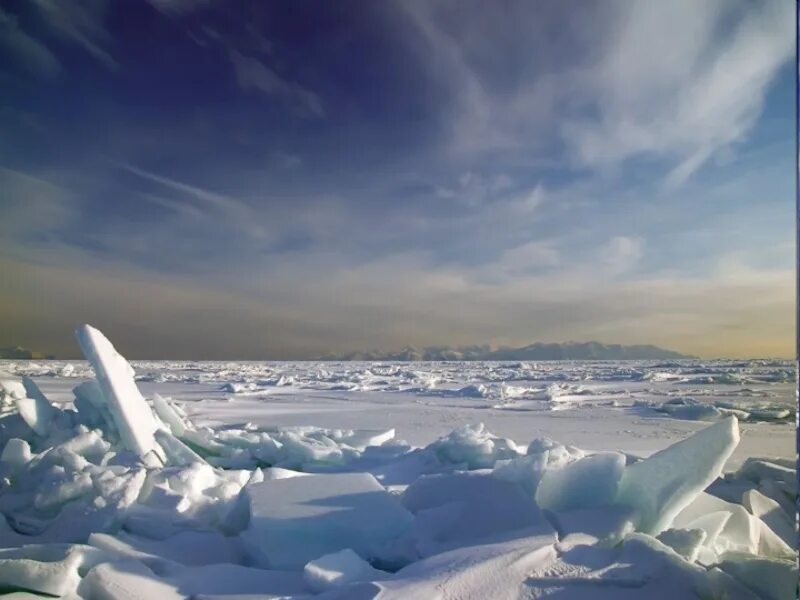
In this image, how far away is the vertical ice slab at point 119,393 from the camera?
518 cm

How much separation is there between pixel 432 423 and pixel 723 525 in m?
6.38

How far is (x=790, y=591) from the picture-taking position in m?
2.47

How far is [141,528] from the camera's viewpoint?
11.2 ft

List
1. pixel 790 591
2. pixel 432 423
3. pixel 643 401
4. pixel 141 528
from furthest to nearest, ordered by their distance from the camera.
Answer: pixel 643 401
pixel 432 423
pixel 141 528
pixel 790 591

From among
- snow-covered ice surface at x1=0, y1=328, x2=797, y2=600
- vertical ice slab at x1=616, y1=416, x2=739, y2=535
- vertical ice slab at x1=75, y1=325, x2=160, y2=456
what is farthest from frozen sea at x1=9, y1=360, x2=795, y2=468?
vertical ice slab at x1=616, y1=416, x2=739, y2=535

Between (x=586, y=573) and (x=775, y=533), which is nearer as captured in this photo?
(x=586, y=573)

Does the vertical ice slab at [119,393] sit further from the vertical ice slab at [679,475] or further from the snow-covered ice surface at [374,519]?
the vertical ice slab at [679,475]

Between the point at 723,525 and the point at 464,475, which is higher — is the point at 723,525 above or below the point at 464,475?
below

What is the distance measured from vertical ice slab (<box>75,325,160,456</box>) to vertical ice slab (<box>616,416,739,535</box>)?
409cm

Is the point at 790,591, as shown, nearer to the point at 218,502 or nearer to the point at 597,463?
the point at 597,463

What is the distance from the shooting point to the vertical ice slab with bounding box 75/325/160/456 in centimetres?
518

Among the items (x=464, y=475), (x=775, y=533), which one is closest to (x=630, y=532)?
(x=464, y=475)

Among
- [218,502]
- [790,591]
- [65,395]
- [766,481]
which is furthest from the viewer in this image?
[65,395]

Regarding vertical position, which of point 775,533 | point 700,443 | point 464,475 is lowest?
point 775,533
